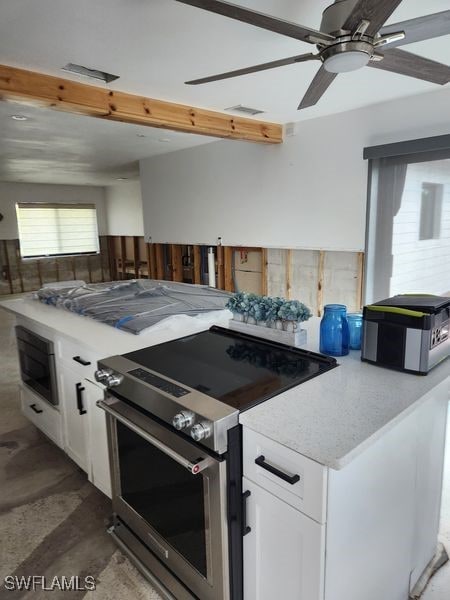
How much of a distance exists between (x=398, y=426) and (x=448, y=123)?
2.83 metres

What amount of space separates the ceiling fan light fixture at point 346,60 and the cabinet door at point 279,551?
5.29ft

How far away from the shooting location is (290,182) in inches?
172

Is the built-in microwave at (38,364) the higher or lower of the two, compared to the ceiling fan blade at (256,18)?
lower

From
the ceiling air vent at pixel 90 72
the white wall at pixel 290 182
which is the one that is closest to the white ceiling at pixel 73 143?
the white wall at pixel 290 182

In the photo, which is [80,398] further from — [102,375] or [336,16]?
[336,16]

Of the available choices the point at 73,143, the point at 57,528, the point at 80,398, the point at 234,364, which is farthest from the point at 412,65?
the point at 73,143

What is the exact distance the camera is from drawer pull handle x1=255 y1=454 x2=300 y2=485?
1.08m

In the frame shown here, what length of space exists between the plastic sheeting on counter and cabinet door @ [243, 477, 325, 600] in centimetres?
113

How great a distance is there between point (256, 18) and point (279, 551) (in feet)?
5.74

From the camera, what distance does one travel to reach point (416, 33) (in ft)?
5.09

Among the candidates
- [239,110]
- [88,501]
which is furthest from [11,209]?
[88,501]

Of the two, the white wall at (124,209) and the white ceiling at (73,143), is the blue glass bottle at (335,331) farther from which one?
the white wall at (124,209)

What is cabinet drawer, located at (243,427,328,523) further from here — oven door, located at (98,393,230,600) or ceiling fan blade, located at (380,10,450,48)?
Answer: ceiling fan blade, located at (380,10,450,48)

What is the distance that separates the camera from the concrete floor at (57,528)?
1.72 metres
